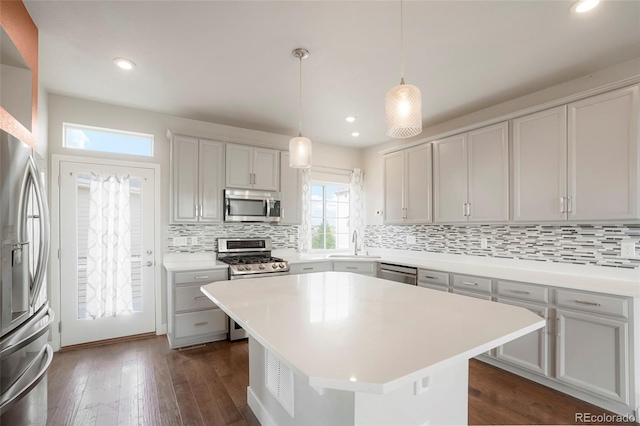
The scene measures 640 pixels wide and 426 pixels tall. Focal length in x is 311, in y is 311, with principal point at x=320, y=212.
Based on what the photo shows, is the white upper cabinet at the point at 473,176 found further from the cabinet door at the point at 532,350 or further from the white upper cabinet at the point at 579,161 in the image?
the cabinet door at the point at 532,350

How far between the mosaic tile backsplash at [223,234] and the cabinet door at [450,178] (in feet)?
6.84

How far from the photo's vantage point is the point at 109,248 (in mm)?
3400

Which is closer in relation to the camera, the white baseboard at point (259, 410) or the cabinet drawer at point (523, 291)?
the white baseboard at point (259, 410)

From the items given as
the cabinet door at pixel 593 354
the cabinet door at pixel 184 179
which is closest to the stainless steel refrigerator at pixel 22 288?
the cabinet door at pixel 184 179

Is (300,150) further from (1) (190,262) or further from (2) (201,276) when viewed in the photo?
(1) (190,262)

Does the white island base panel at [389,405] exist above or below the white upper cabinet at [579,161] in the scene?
below

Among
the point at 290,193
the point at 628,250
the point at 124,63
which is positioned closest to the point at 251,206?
the point at 290,193

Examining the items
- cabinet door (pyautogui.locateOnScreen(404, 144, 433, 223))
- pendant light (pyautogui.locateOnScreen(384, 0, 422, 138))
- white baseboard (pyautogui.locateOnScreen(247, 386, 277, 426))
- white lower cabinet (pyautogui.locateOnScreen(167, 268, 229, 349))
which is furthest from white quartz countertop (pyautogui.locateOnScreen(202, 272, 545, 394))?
cabinet door (pyautogui.locateOnScreen(404, 144, 433, 223))

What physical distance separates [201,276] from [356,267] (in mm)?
1953

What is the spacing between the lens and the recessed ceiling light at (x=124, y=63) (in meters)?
2.51

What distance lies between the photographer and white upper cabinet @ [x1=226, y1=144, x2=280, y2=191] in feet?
12.6

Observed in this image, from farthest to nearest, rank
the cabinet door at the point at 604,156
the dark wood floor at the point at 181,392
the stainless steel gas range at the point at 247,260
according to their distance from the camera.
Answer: the stainless steel gas range at the point at 247,260 < the cabinet door at the point at 604,156 < the dark wood floor at the point at 181,392

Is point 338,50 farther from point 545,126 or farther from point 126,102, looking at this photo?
point 126,102

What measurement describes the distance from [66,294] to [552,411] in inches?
174
